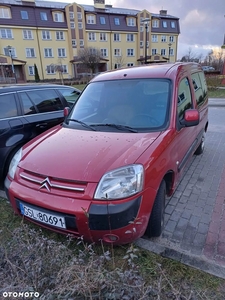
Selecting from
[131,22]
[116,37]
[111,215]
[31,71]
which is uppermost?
[131,22]

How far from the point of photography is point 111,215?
1806mm

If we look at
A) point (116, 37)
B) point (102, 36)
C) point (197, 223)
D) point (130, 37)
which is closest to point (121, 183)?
point (197, 223)

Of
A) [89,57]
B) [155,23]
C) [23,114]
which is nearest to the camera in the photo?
[23,114]

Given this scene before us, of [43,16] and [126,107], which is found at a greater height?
[43,16]

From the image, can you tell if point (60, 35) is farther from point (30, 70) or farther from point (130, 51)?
point (130, 51)

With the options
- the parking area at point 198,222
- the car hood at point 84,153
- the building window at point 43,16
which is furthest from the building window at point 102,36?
the car hood at point 84,153

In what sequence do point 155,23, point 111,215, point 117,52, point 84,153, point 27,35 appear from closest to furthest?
point 111,215, point 84,153, point 27,35, point 117,52, point 155,23

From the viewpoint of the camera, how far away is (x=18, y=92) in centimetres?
385

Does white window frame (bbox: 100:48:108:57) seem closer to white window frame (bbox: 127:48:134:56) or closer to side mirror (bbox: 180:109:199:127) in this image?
white window frame (bbox: 127:48:134:56)

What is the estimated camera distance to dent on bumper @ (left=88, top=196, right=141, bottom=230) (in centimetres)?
181

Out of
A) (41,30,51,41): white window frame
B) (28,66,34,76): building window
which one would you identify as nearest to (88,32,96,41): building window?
(41,30,51,41): white window frame

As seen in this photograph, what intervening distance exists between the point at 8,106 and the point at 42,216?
8.01 feet

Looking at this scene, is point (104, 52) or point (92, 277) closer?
point (92, 277)

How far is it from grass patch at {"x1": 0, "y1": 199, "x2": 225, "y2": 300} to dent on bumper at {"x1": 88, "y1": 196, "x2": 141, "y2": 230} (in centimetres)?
20
